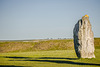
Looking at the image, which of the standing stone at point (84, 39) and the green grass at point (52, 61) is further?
the standing stone at point (84, 39)

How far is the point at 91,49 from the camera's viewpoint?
26875 mm

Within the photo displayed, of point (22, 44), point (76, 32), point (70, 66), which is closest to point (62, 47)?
point (22, 44)

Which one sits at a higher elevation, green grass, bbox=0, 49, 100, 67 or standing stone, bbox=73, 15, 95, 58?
standing stone, bbox=73, 15, 95, 58

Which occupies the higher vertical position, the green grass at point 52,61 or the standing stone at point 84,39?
the standing stone at point 84,39

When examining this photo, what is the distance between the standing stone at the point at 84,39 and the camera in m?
26.9

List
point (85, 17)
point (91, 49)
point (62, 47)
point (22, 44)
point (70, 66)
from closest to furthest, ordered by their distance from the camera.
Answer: point (70, 66) → point (91, 49) → point (85, 17) → point (62, 47) → point (22, 44)

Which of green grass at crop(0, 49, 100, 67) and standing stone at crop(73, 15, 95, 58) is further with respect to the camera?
standing stone at crop(73, 15, 95, 58)

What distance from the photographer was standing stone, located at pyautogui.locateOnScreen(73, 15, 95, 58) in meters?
26.9

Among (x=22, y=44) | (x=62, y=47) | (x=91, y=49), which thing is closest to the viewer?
(x=91, y=49)

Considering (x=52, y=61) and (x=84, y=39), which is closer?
(x=52, y=61)

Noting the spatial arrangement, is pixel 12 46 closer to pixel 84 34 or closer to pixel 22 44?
pixel 22 44

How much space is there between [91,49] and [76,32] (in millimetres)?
3347

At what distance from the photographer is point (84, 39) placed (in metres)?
27.3

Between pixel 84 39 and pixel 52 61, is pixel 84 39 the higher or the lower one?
the higher one
